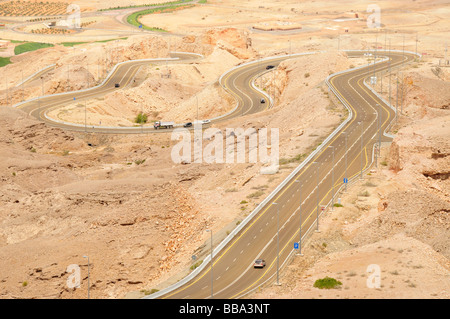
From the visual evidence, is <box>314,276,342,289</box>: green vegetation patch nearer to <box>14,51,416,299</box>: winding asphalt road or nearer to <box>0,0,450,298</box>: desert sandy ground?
<box>0,0,450,298</box>: desert sandy ground

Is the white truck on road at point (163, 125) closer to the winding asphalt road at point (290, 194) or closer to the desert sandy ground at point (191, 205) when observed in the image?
the winding asphalt road at point (290, 194)

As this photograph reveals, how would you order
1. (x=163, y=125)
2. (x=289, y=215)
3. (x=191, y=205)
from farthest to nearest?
(x=163, y=125) < (x=191, y=205) < (x=289, y=215)

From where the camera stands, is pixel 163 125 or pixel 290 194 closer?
pixel 290 194

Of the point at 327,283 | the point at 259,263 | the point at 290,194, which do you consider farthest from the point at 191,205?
the point at 327,283

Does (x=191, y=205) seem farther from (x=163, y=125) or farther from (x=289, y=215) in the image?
(x=163, y=125)

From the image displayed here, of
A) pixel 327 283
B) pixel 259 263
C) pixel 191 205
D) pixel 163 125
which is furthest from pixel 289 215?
pixel 163 125

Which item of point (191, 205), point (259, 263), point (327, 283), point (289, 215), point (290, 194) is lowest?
point (259, 263)

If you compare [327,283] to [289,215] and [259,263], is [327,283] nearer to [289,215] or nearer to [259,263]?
[259,263]

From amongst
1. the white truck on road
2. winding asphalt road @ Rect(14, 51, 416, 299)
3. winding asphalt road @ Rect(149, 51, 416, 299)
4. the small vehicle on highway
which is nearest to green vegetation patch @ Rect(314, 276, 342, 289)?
winding asphalt road @ Rect(149, 51, 416, 299)

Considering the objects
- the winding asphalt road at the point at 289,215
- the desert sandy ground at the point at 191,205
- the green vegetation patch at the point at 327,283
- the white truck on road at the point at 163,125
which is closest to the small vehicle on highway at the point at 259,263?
the winding asphalt road at the point at 289,215

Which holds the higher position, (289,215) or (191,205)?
(289,215)

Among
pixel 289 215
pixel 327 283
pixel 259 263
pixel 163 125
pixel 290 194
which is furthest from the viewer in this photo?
pixel 163 125
